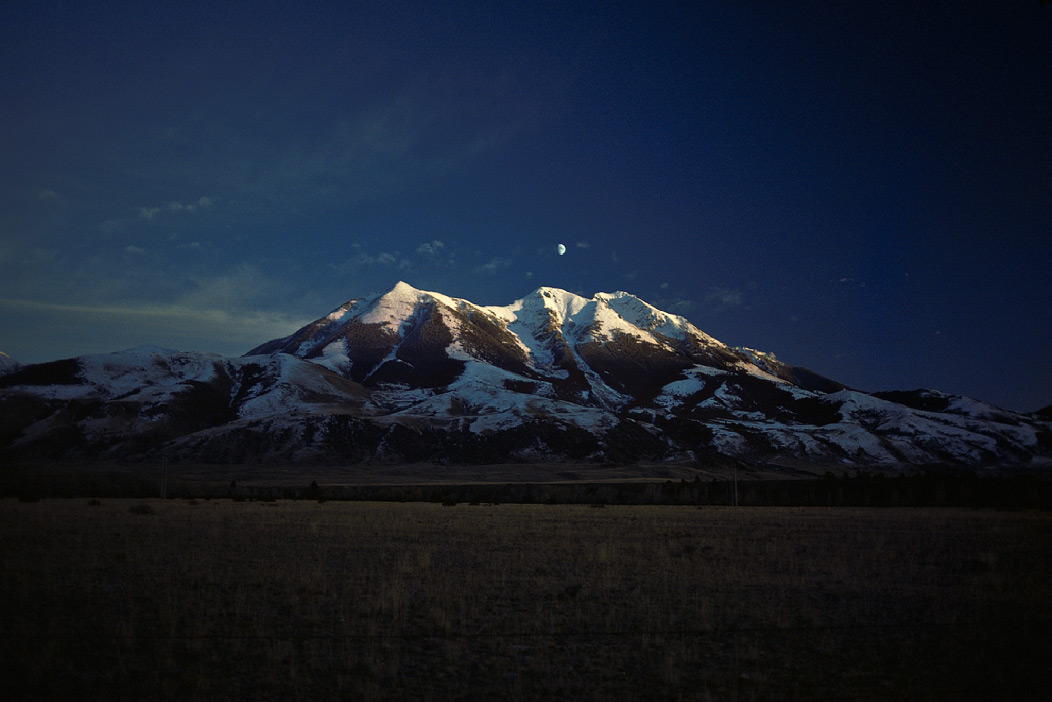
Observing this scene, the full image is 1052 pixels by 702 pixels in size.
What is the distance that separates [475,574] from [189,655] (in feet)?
31.9

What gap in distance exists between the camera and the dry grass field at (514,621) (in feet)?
32.4

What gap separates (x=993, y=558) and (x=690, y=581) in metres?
11.8

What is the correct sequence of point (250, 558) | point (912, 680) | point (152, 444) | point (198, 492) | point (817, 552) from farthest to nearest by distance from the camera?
point (152, 444), point (198, 492), point (817, 552), point (250, 558), point (912, 680)

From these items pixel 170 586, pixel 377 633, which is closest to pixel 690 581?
pixel 377 633

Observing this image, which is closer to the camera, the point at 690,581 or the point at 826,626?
the point at 826,626

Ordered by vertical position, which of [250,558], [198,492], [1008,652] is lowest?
[198,492]

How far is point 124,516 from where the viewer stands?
3941 centimetres

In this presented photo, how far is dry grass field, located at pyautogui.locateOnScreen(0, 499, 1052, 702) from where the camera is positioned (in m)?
9.88

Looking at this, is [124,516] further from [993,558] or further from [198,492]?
[198,492]

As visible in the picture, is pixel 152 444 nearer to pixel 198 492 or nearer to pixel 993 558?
pixel 198 492

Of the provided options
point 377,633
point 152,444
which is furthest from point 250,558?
point 152,444

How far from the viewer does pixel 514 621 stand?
1406cm

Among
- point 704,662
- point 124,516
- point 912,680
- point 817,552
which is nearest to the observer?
point 912,680

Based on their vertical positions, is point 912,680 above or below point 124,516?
above
